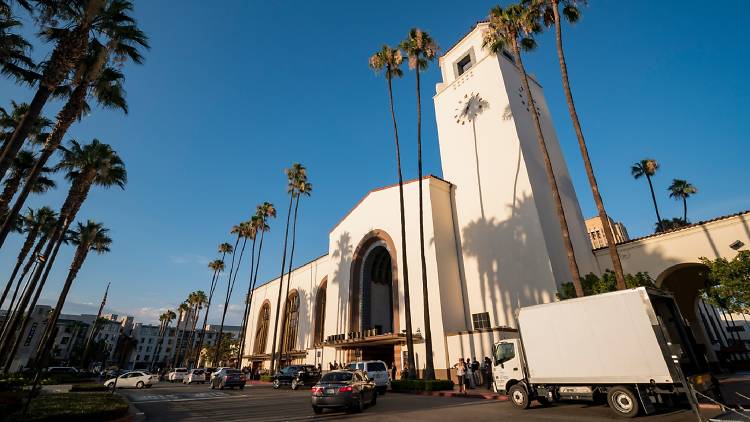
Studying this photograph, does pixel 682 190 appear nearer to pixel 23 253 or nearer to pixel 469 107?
pixel 469 107

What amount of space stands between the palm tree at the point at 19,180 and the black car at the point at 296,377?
20.2 metres

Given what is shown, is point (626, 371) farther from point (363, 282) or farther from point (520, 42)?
point (363, 282)

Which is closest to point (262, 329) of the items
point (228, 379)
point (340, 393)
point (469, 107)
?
point (228, 379)

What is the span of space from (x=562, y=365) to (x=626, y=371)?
1.72 m

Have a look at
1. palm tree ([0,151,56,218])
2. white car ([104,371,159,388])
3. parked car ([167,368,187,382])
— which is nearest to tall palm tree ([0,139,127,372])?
palm tree ([0,151,56,218])

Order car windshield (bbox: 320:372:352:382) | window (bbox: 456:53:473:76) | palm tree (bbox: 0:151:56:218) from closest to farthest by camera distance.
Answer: car windshield (bbox: 320:372:352:382) → palm tree (bbox: 0:151:56:218) → window (bbox: 456:53:473:76)

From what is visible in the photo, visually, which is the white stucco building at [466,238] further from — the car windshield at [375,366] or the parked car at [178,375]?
the parked car at [178,375]

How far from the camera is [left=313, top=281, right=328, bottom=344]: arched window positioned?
4125cm

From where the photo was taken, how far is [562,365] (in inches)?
416

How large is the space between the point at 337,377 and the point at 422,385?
9.43 m

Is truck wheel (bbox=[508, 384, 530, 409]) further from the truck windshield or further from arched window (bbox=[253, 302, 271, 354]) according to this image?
arched window (bbox=[253, 302, 271, 354])

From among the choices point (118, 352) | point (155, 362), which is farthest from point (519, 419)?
point (155, 362)

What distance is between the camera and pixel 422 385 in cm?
2008

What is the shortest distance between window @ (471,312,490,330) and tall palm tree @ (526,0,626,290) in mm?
9543
